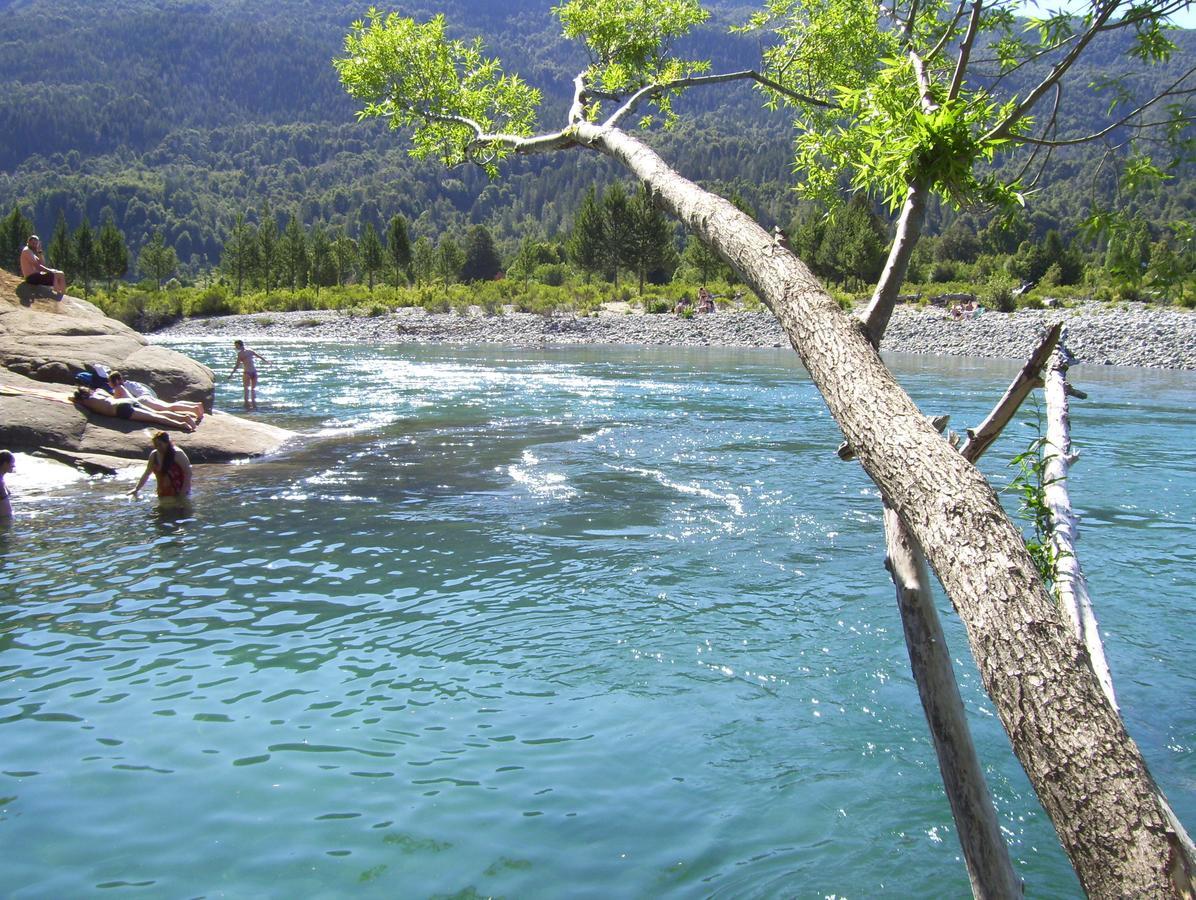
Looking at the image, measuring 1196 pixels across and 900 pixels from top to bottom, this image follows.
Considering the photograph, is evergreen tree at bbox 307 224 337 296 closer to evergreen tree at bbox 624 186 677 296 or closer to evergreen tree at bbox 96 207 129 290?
evergreen tree at bbox 96 207 129 290

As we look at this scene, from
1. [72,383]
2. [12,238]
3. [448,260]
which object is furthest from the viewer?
[448,260]

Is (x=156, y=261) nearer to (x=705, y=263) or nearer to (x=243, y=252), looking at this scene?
(x=243, y=252)

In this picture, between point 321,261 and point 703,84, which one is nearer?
point 703,84

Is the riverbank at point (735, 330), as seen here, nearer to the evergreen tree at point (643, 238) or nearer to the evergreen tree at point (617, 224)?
the evergreen tree at point (643, 238)

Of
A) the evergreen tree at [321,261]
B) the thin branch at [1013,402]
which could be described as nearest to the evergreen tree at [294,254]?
the evergreen tree at [321,261]

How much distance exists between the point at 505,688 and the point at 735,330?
46599 millimetres

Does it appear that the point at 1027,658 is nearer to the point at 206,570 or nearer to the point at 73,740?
the point at 73,740

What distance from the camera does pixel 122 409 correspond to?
706 inches

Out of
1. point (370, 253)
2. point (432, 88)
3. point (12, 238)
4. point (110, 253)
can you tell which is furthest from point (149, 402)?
point (12, 238)

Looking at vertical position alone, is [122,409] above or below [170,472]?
above

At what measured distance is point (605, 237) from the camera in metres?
77.8

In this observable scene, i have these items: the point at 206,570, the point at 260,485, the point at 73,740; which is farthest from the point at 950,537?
the point at 260,485

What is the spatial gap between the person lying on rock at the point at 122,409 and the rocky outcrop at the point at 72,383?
13cm

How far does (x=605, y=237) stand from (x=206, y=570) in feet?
228
